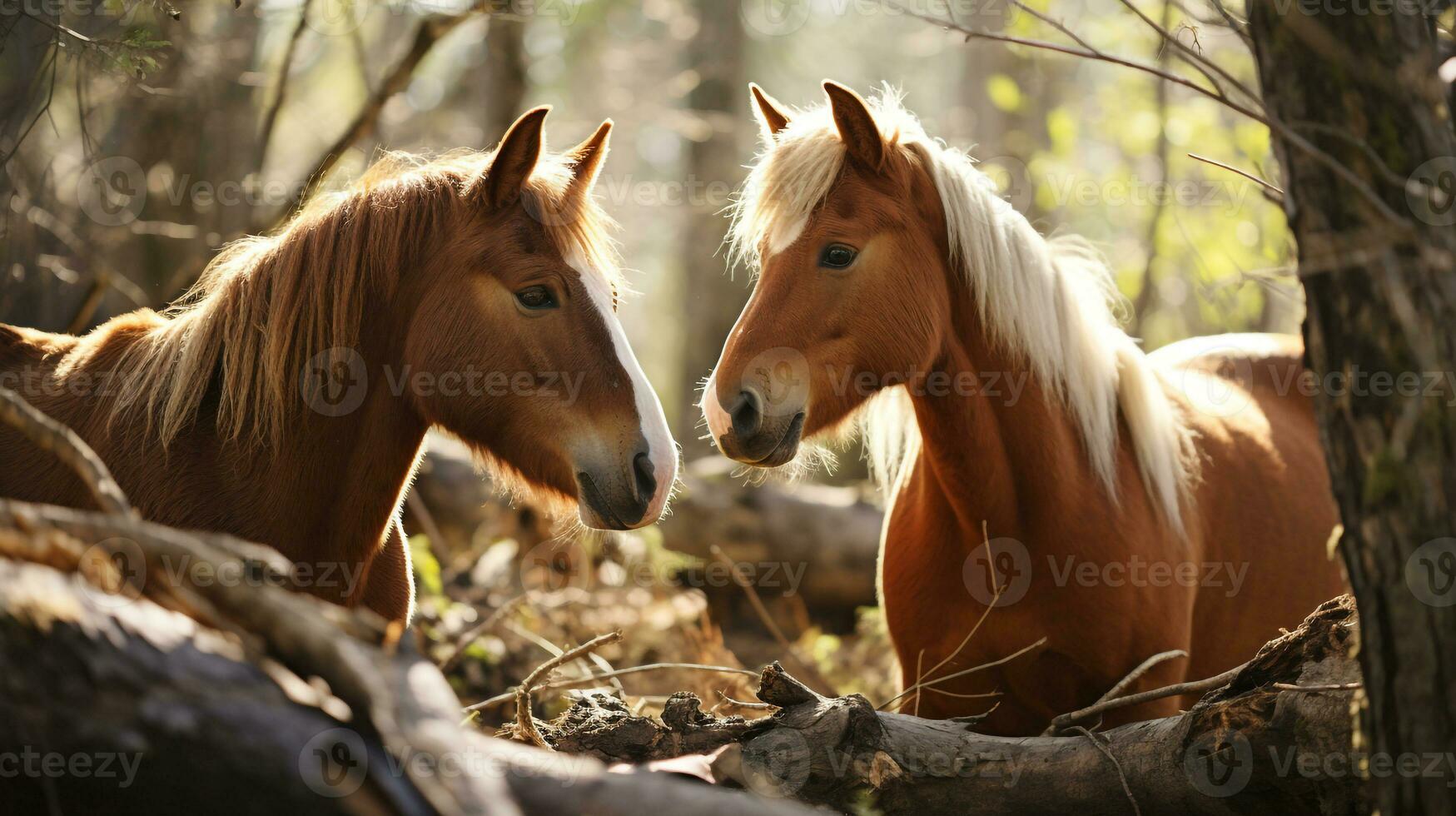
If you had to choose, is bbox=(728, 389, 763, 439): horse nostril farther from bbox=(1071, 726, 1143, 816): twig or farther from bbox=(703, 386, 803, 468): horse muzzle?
bbox=(1071, 726, 1143, 816): twig

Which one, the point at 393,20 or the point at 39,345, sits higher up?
the point at 393,20

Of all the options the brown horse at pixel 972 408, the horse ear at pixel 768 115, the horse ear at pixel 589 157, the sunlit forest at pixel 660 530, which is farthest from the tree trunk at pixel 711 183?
the horse ear at pixel 589 157

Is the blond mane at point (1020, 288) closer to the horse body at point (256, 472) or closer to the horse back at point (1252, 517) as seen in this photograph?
the horse back at point (1252, 517)

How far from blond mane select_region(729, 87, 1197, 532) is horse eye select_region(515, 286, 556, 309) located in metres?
0.95

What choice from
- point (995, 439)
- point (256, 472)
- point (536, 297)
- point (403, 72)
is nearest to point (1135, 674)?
point (995, 439)

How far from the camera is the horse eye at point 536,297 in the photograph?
3299 mm

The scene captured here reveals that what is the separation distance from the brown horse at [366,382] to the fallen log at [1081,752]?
73 centimetres

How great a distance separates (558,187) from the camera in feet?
11.6

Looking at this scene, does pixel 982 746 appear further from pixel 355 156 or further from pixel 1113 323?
pixel 355 156

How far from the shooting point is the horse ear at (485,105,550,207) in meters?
3.25

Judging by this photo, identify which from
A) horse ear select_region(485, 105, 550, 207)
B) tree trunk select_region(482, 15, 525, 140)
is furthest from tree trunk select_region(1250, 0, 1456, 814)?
tree trunk select_region(482, 15, 525, 140)

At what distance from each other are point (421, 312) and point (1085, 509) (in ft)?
8.10

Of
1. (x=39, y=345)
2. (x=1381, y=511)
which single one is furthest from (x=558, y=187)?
(x=1381, y=511)

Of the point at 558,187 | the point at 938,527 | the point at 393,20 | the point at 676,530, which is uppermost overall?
the point at 393,20
